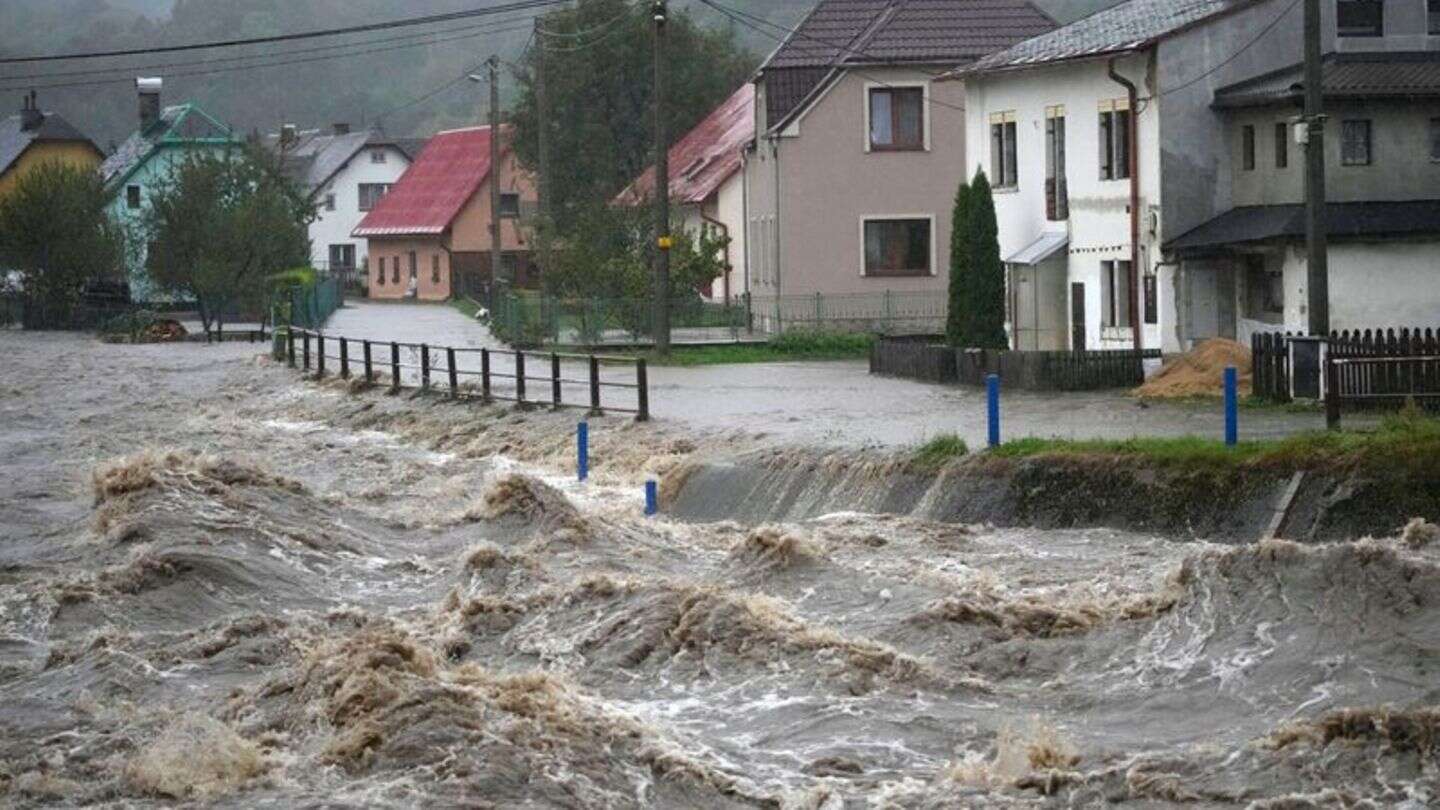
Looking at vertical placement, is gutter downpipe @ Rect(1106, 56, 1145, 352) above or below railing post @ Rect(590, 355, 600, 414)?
above

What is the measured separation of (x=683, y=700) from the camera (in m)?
16.8

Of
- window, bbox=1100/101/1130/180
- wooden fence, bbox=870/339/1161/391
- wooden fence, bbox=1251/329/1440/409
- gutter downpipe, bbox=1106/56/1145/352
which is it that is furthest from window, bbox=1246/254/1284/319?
wooden fence, bbox=1251/329/1440/409

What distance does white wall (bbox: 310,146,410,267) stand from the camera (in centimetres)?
11694

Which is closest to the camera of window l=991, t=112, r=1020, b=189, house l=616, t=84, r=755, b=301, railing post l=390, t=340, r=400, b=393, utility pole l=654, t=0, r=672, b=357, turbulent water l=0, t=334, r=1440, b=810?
turbulent water l=0, t=334, r=1440, b=810

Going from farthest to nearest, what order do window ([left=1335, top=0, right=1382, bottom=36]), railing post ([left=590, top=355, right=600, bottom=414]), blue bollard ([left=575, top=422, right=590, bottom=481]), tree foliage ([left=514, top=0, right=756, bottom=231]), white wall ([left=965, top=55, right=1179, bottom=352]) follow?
tree foliage ([left=514, top=0, right=756, bottom=231])
white wall ([left=965, top=55, right=1179, bottom=352])
window ([left=1335, top=0, right=1382, bottom=36])
railing post ([left=590, top=355, right=600, bottom=414])
blue bollard ([left=575, top=422, right=590, bottom=481])

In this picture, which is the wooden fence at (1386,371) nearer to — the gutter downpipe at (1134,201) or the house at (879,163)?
the gutter downpipe at (1134,201)

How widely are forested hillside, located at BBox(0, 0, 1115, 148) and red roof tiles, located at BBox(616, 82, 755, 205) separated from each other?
192 feet

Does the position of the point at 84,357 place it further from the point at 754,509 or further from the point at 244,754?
the point at 244,754

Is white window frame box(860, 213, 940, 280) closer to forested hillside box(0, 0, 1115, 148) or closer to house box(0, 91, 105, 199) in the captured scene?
house box(0, 91, 105, 199)

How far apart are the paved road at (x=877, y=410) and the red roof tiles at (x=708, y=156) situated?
760 inches

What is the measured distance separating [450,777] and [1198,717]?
4.95 m

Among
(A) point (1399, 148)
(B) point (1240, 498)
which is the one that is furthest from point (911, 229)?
(B) point (1240, 498)

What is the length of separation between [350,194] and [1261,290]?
272 feet

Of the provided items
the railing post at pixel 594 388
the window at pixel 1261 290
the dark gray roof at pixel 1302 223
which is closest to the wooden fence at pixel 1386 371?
the dark gray roof at pixel 1302 223
